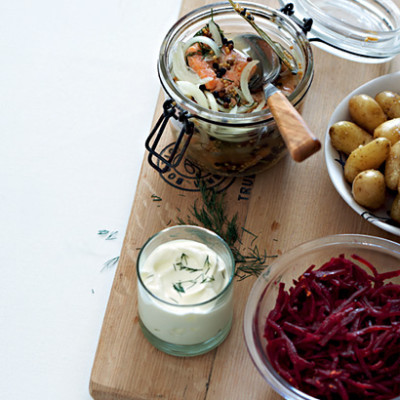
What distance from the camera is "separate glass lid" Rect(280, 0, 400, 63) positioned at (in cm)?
169

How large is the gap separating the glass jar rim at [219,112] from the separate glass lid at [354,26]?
0.10 metres

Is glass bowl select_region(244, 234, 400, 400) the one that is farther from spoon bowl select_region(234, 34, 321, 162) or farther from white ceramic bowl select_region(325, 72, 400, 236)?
spoon bowl select_region(234, 34, 321, 162)

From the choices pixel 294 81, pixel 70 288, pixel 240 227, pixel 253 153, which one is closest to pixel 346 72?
pixel 294 81

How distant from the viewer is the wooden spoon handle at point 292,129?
1267 millimetres

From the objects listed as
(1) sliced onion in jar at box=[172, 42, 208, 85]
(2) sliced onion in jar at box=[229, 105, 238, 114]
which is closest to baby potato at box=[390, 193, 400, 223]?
(2) sliced onion in jar at box=[229, 105, 238, 114]

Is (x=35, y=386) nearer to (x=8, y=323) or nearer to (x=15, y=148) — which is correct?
(x=8, y=323)

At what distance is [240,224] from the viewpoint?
1.66 m

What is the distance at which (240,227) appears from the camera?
1.65 m

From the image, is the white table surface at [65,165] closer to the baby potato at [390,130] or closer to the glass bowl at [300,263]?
the glass bowl at [300,263]

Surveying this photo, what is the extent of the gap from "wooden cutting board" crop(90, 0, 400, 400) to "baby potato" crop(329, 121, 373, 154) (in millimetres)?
133

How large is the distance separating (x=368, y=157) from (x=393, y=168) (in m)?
0.06

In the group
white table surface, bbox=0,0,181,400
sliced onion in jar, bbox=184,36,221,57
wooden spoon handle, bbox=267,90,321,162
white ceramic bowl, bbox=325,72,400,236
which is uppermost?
wooden spoon handle, bbox=267,90,321,162

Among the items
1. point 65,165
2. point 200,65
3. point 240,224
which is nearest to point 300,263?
point 240,224

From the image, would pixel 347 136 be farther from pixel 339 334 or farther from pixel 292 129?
pixel 339 334
